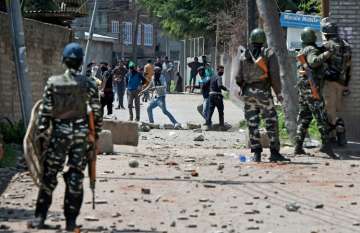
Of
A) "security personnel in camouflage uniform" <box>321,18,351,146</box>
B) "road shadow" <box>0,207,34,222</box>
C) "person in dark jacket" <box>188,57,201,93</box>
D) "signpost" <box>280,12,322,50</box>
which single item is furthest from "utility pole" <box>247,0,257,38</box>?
"person in dark jacket" <box>188,57,201,93</box>

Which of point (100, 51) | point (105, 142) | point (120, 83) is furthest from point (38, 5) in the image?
point (100, 51)

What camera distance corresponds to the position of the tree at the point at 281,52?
17.0 meters

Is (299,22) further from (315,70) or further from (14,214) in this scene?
(14,214)

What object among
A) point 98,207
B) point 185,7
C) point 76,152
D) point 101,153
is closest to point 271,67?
point 101,153

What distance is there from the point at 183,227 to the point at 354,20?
28.4 ft

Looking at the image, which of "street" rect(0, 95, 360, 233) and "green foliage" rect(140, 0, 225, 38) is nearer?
"street" rect(0, 95, 360, 233)

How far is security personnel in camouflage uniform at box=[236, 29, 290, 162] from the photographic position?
13.7 meters

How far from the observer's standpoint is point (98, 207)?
9.70 metres

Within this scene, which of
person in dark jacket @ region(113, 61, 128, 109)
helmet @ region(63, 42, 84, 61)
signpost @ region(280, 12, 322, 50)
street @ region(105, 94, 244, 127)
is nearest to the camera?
helmet @ region(63, 42, 84, 61)

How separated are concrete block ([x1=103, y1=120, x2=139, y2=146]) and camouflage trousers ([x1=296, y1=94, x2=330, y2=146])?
3141mm

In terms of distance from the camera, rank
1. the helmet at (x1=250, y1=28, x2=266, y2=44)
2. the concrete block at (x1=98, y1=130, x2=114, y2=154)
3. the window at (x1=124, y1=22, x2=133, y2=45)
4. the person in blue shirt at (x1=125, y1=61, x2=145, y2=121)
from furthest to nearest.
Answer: the window at (x1=124, y1=22, x2=133, y2=45) → the person in blue shirt at (x1=125, y1=61, x2=145, y2=121) → the concrete block at (x1=98, y1=130, x2=114, y2=154) → the helmet at (x1=250, y1=28, x2=266, y2=44)

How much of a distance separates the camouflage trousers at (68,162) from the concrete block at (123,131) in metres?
8.24

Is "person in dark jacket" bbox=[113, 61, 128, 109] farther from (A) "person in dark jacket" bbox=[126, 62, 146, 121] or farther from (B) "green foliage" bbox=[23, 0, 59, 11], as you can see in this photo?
(A) "person in dark jacket" bbox=[126, 62, 146, 121]

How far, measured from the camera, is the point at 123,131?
16.7 meters
